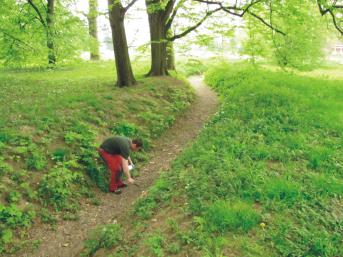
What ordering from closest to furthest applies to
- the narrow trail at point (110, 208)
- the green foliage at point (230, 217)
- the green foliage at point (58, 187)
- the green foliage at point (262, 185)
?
the green foliage at point (262, 185), the green foliage at point (230, 217), the narrow trail at point (110, 208), the green foliage at point (58, 187)

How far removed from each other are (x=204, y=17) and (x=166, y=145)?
26.0ft

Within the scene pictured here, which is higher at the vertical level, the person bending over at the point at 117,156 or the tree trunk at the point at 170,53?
the tree trunk at the point at 170,53

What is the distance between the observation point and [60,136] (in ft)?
31.4

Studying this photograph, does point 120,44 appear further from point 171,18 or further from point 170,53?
point 170,53

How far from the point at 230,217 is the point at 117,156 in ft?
13.1

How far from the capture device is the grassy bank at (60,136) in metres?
7.30

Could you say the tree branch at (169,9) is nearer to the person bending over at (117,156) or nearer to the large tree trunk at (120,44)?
the large tree trunk at (120,44)

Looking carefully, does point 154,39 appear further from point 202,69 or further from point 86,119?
point 202,69

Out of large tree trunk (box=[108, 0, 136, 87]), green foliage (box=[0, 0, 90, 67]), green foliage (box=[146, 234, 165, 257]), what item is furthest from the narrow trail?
green foliage (box=[0, 0, 90, 67])

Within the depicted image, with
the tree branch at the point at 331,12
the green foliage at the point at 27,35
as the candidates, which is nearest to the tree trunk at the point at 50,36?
the green foliage at the point at 27,35

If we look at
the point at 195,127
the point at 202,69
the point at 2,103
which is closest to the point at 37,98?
the point at 2,103

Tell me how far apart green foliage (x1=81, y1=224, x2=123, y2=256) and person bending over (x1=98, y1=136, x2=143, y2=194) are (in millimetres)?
2130

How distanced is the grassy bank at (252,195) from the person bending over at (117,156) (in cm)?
108

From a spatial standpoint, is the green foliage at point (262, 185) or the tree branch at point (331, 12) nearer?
the green foliage at point (262, 185)
